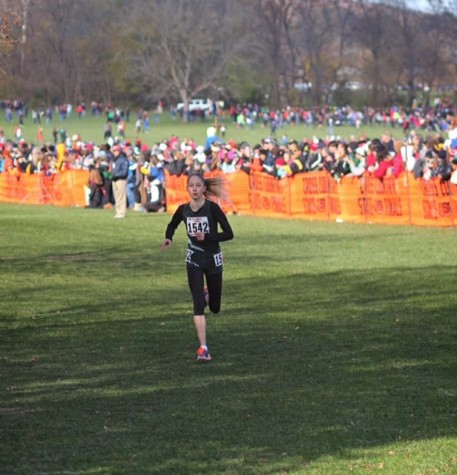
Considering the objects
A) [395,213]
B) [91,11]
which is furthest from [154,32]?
[395,213]

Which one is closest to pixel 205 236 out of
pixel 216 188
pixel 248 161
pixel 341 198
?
pixel 216 188

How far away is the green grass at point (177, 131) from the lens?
259ft

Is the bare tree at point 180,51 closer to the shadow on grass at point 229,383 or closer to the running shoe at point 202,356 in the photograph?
the shadow on grass at point 229,383

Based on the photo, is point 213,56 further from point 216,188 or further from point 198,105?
point 216,188

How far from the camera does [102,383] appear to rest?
1040 cm

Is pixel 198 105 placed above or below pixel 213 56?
below

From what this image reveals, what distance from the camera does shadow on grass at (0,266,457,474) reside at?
7996 millimetres

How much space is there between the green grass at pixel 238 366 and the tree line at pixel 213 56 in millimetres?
88488

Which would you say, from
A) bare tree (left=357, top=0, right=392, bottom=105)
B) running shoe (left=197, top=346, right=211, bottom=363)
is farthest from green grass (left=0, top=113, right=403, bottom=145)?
running shoe (left=197, top=346, right=211, bottom=363)

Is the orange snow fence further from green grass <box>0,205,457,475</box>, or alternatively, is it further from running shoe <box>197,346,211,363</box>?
running shoe <box>197,346,211,363</box>

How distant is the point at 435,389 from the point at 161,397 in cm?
210

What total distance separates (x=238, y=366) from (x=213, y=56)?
101012mm

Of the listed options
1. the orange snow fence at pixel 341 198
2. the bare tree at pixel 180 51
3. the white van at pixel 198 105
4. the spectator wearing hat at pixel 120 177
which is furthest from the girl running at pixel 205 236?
the bare tree at pixel 180 51

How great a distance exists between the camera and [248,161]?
32.8 m
